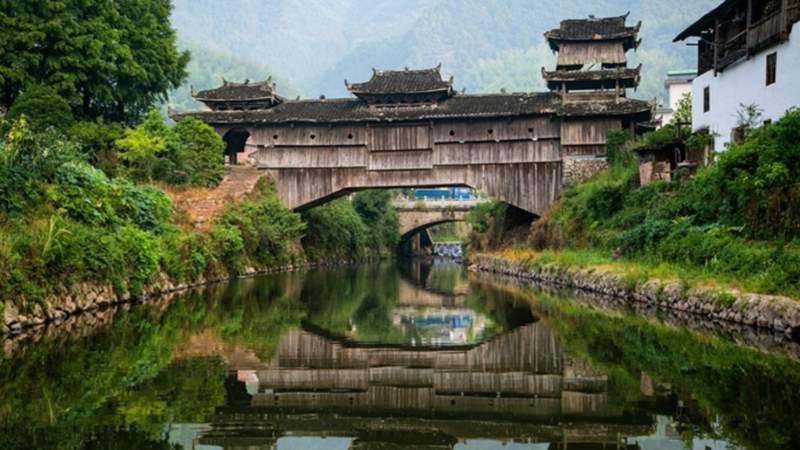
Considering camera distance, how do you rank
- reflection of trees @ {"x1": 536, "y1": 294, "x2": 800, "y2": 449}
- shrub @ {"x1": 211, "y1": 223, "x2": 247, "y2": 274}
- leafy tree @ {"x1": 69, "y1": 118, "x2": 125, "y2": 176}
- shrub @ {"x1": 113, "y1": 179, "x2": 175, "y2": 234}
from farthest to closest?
leafy tree @ {"x1": 69, "y1": 118, "x2": 125, "y2": 176}, shrub @ {"x1": 211, "y1": 223, "x2": 247, "y2": 274}, shrub @ {"x1": 113, "y1": 179, "x2": 175, "y2": 234}, reflection of trees @ {"x1": 536, "y1": 294, "x2": 800, "y2": 449}

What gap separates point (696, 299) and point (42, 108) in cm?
2593

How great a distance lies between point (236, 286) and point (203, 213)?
670cm

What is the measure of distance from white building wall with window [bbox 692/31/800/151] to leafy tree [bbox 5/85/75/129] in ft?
77.1

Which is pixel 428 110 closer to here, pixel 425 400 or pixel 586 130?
pixel 586 130

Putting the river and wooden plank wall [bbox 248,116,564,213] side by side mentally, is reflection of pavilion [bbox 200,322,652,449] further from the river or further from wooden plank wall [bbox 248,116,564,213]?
wooden plank wall [bbox 248,116,564,213]

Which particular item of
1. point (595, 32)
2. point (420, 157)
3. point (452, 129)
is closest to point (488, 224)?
point (420, 157)

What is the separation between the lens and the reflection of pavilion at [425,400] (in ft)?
28.8

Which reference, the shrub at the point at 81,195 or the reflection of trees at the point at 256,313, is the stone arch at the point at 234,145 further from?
the shrub at the point at 81,195

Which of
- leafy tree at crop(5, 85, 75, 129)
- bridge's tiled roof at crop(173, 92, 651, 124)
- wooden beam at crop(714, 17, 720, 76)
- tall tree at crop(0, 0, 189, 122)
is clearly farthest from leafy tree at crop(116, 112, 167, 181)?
wooden beam at crop(714, 17, 720, 76)

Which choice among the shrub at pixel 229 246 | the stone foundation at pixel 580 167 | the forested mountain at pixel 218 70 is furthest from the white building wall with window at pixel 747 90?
the forested mountain at pixel 218 70

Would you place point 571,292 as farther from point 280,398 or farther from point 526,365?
point 280,398

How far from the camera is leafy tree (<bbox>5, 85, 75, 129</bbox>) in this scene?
111 feet

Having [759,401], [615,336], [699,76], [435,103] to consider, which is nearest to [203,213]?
[435,103]

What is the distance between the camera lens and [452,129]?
1630 inches
